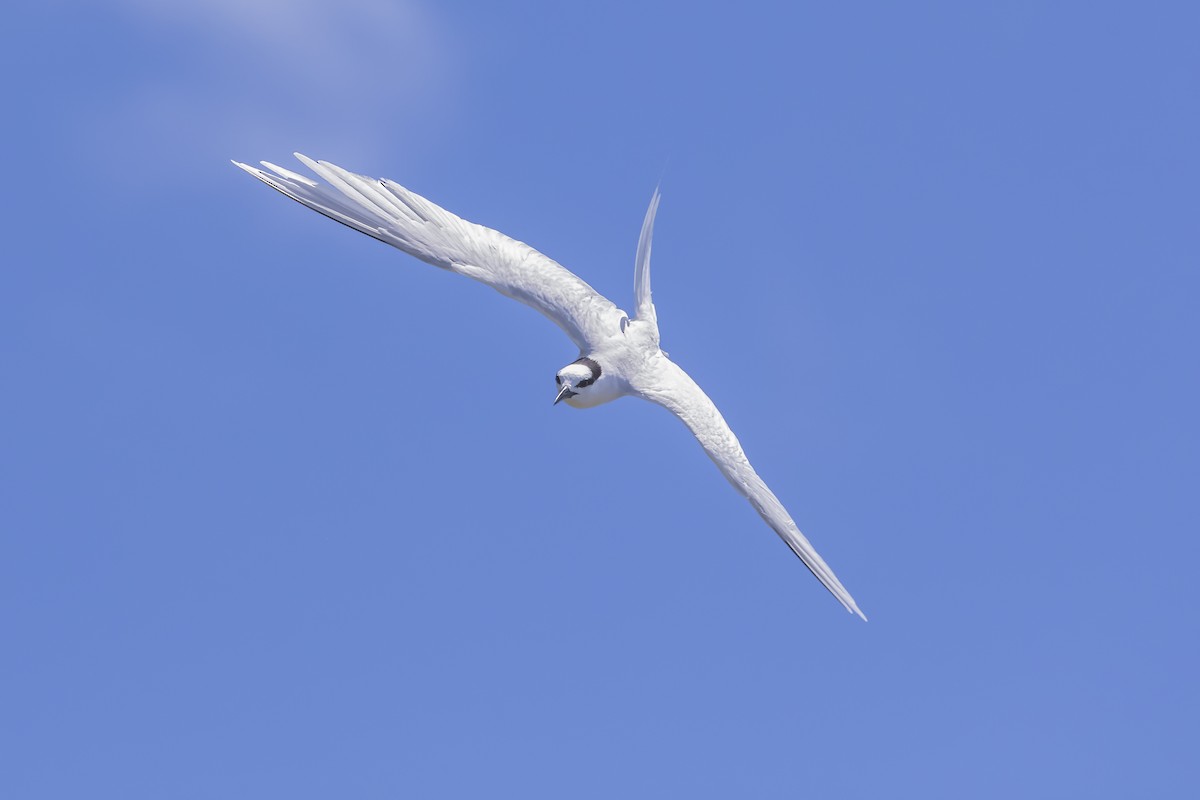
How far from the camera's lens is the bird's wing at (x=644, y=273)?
2650 centimetres

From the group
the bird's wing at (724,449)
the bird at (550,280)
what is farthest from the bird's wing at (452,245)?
the bird's wing at (724,449)

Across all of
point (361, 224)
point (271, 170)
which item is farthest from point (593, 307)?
point (271, 170)

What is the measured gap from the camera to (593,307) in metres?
26.3

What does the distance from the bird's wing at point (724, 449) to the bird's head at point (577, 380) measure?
2.79 feet

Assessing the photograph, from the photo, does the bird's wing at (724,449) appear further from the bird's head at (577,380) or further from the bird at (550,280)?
the bird's head at (577,380)

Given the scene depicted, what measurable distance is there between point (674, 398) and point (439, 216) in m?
5.61

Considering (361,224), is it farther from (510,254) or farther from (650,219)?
(650,219)

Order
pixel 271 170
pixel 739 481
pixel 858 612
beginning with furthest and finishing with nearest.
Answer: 1. pixel 271 170
2. pixel 739 481
3. pixel 858 612

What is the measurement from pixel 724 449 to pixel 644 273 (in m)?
3.99

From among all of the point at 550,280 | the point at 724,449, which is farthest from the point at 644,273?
the point at 724,449

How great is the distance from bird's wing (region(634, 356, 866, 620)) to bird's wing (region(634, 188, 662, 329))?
3.38 ft

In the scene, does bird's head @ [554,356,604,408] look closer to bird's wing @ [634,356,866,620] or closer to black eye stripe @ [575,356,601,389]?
black eye stripe @ [575,356,601,389]

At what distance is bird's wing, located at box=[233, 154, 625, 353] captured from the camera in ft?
85.8

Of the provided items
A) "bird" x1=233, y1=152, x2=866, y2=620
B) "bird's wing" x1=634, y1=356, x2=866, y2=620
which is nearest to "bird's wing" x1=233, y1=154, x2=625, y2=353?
"bird" x1=233, y1=152, x2=866, y2=620
